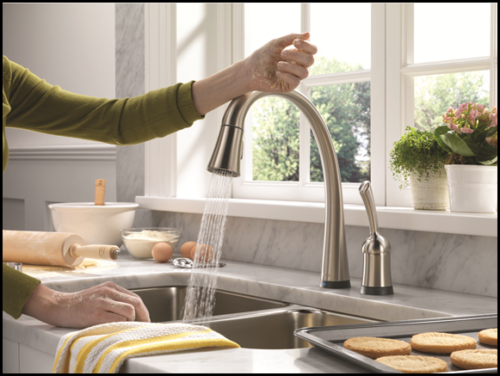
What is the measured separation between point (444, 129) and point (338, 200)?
28cm

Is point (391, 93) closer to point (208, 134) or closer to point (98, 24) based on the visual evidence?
point (208, 134)

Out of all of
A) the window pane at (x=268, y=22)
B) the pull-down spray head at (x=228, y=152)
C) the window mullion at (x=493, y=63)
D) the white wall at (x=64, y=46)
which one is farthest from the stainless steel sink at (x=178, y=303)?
the white wall at (x=64, y=46)

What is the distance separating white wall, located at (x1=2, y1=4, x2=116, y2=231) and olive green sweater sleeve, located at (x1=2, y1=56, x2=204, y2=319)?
4.39 feet

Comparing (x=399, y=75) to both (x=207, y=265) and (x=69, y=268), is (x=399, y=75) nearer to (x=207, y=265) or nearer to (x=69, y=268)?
(x=207, y=265)

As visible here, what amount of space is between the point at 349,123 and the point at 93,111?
31.9 inches

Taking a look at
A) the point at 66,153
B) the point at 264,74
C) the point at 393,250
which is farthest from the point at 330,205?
the point at 66,153

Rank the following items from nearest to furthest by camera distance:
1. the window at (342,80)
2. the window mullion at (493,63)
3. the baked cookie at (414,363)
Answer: the baked cookie at (414,363) < the window mullion at (493,63) < the window at (342,80)

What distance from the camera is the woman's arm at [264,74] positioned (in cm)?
101

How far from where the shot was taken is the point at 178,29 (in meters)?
1.95

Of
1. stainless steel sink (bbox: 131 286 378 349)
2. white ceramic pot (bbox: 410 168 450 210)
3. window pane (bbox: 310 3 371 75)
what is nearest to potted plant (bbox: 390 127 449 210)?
white ceramic pot (bbox: 410 168 450 210)

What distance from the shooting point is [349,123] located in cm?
175

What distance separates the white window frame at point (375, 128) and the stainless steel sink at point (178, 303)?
0.88 feet

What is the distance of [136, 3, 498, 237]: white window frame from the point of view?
4.19 feet

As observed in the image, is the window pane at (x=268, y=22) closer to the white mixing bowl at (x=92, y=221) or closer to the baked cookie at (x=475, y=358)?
the white mixing bowl at (x=92, y=221)
